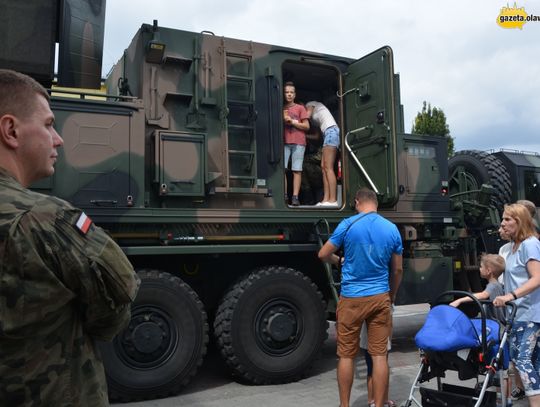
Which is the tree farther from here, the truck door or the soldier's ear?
the soldier's ear

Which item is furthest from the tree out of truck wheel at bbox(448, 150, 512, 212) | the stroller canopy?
the stroller canopy

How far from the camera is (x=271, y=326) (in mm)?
5012

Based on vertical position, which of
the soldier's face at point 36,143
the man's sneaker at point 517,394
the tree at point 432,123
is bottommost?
the man's sneaker at point 517,394

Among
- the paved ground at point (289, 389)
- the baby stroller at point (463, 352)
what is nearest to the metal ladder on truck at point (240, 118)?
the paved ground at point (289, 389)

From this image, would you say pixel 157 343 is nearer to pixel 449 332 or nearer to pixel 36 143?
pixel 449 332

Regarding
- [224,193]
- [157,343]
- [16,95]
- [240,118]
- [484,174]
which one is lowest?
[157,343]

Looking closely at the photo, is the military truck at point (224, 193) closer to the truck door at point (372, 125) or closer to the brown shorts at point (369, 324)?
the truck door at point (372, 125)

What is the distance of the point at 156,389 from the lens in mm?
4594

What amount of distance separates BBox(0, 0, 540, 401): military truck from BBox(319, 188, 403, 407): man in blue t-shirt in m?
1.10

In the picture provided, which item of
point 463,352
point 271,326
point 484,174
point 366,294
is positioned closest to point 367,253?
point 366,294

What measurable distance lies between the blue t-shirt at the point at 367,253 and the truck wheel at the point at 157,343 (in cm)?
149

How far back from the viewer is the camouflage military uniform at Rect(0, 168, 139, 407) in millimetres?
1265

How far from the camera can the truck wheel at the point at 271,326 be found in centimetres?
488

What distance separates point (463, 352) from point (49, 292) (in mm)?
3093
